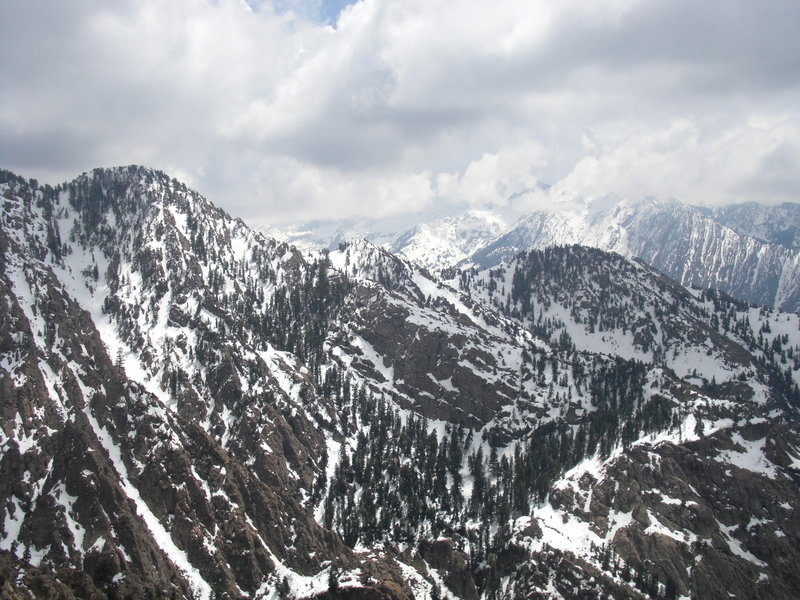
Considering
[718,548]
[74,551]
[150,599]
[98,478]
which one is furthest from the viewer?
[718,548]

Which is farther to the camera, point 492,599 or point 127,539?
point 492,599

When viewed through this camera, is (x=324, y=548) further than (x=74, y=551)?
Yes

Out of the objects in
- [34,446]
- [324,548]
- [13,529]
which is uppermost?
[34,446]

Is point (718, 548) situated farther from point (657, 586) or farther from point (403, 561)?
point (403, 561)

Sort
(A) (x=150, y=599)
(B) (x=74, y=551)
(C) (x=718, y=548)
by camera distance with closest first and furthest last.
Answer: (A) (x=150, y=599) < (B) (x=74, y=551) < (C) (x=718, y=548)

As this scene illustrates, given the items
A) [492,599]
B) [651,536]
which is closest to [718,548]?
[651,536]

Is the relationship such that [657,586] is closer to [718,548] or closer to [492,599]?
[718,548]

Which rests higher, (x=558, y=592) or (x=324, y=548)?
(x=324, y=548)

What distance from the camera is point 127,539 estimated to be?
549ft

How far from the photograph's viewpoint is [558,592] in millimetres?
180875

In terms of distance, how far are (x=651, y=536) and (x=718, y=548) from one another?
19.3 m

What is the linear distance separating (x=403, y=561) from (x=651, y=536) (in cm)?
7519

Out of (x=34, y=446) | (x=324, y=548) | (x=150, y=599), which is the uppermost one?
(x=34, y=446)

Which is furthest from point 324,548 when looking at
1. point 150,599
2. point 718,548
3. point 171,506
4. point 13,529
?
point 718,548
